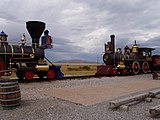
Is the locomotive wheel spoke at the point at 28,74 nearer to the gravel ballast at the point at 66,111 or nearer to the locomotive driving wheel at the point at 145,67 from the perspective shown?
the gravel ballast at the point at 66,111

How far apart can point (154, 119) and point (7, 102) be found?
415 centimetres

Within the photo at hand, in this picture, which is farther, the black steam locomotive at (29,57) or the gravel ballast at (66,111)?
the black steam locomotive at (29,57)

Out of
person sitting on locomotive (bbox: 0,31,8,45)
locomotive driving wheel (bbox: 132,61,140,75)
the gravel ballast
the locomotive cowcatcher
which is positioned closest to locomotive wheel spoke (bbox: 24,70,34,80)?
person sitting on locomotive (bbox: 0,31,8,45)

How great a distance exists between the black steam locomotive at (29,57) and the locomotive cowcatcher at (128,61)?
718 centimetres

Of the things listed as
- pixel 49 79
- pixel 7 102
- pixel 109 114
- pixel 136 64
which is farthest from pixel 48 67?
pixel 136 64

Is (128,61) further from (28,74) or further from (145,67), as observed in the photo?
(28,74)

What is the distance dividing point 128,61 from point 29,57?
11899mm

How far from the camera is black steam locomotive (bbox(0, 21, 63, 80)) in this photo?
45.0ft

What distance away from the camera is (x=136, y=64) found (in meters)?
23.7

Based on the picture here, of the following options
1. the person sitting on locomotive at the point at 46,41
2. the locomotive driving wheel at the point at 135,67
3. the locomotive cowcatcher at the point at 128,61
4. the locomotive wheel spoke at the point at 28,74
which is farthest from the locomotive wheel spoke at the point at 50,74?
the locomotive driving wheel at the point at 135,67

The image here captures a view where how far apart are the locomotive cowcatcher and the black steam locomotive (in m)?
7.18

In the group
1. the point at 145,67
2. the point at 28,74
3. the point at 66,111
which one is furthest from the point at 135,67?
the point at 66,111

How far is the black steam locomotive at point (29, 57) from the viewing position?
1372 cm

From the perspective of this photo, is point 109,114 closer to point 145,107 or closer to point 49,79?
point 145,107
